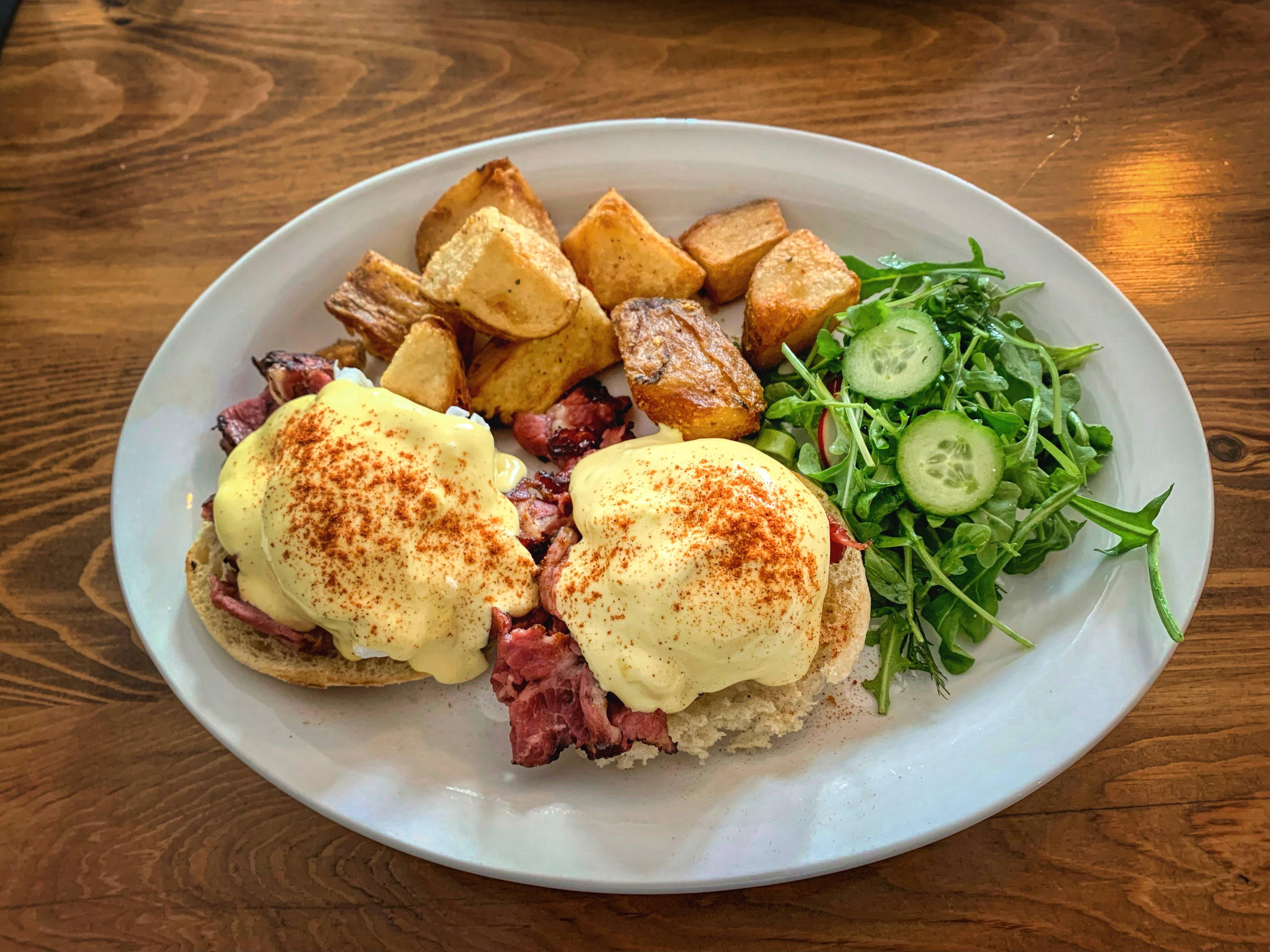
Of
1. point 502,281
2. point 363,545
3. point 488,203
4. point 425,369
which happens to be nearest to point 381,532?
point 363,545

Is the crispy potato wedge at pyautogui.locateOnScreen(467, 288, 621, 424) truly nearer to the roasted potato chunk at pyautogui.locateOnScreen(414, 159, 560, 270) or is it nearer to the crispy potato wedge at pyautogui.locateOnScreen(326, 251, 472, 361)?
the crispy potato wedge at pyautogui.locateOnScreen(326, 251, 472, 361)

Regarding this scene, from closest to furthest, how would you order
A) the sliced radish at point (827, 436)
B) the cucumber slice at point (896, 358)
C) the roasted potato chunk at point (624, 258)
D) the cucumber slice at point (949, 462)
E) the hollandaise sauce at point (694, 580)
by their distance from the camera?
the hollandaise sauce at point (694, 580), the cucumber slice at point (949, 462), the cucumber slice at point (896, 358), the sliced radish at point (827, 436), the roasted potato chunk at point (624, 258)

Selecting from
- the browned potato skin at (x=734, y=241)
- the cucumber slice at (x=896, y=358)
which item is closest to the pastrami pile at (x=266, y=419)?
the browned potato skin at (x=734, y=241)

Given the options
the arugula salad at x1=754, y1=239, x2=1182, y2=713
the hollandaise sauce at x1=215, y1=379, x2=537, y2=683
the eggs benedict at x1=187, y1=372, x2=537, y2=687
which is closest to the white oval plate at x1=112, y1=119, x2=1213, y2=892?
the arugula salad at x1=754, y1=239, x2=1182, y2=713

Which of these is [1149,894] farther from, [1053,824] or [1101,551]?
[1101,551]

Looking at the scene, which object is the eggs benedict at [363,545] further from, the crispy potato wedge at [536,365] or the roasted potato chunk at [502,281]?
the roasted potato chunk at [502,281]

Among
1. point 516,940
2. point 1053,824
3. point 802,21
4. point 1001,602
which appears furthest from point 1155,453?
point 516,940
